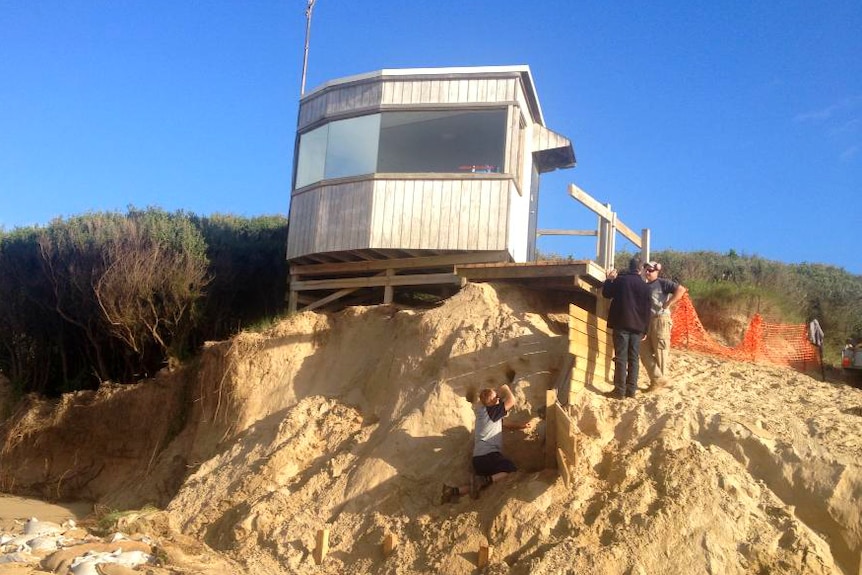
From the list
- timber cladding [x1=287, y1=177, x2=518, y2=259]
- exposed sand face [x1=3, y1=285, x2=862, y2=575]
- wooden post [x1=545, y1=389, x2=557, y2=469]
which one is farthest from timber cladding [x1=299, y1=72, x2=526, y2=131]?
wooden post [x1=545, y1=389, x2=557, y2=469]

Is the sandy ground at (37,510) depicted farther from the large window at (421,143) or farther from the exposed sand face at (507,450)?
the large window at (421,143)

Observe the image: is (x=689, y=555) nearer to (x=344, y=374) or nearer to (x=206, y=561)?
(x=206, y=561)

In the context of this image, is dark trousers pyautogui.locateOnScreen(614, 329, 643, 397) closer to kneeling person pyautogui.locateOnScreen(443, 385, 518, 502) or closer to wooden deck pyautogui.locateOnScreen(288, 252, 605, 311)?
kneeling person pyautogui.locateOnScreen(443, 385, 518, 502)

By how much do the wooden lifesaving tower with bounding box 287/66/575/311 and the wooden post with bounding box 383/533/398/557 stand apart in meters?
5.52

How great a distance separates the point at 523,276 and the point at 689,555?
208 inches

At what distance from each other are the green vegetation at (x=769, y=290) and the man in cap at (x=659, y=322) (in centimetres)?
717

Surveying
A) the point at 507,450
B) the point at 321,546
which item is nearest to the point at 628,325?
the point at 507,450

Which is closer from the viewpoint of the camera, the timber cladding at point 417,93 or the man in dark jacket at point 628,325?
the man in dark jacket at point 628,325

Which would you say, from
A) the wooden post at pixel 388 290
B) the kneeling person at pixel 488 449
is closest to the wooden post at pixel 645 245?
the wooden post at pixel 388 290

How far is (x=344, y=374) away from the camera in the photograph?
518 inches

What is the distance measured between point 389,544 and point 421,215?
6.50 m

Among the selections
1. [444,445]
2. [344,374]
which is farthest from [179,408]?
[444,445]

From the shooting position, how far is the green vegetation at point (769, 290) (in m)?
17.5

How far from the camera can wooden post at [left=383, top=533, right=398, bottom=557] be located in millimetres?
8953
